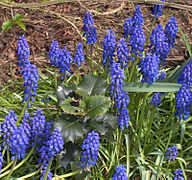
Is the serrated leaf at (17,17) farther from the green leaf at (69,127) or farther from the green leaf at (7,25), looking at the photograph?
the green leaf at (69,127)

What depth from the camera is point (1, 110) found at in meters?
4.39

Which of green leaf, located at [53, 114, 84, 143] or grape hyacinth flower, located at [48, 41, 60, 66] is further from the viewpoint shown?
grape hyacinth flower, located at [48, 41, 60, 66]

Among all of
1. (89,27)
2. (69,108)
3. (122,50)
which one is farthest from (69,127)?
(89,27)

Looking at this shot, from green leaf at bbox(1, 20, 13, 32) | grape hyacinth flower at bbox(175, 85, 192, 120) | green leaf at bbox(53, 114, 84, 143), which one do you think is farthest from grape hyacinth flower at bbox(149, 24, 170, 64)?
green leaf at bbox(1, 20, 13, 32)

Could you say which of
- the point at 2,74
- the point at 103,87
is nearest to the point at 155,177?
the point at 103,87

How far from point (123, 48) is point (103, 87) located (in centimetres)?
61

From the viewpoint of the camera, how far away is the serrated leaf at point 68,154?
3.60 metres

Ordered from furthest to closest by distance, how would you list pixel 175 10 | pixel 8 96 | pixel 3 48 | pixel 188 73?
pixel 175 10 < pixel 3 48 < pixel 8 96 < pixel 188 73

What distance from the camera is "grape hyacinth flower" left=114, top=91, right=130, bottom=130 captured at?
142 inches

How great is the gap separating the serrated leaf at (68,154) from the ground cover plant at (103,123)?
0.04 feet

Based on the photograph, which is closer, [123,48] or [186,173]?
[123,48]

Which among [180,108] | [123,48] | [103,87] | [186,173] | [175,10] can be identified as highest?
[175,10]

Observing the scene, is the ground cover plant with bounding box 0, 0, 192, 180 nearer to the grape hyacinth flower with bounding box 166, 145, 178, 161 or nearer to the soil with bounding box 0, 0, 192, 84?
the grape hyacinth flower with bounding box 166, 145, 178, 161

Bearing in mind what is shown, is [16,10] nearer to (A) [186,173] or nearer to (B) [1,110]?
(B) [1,110]
